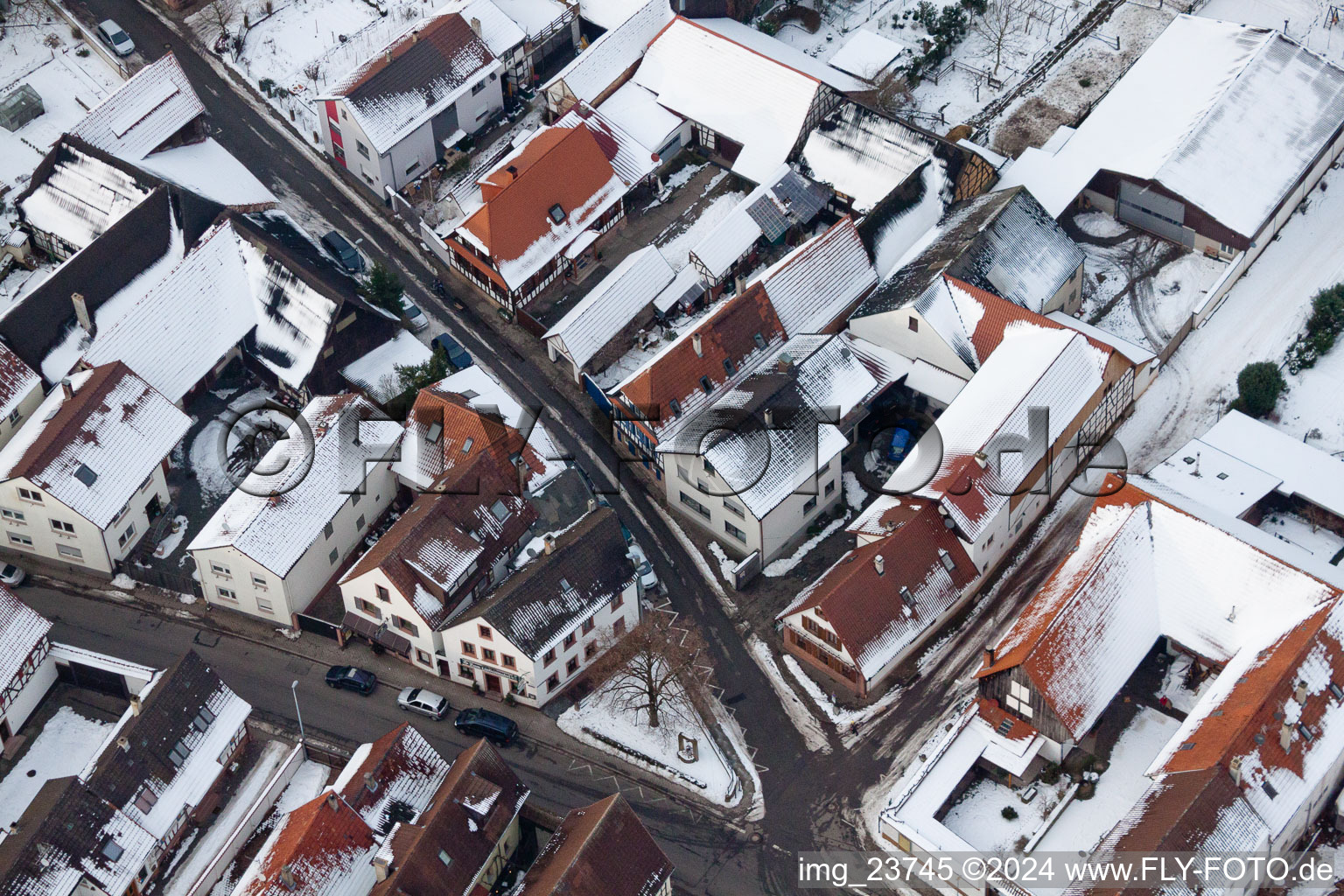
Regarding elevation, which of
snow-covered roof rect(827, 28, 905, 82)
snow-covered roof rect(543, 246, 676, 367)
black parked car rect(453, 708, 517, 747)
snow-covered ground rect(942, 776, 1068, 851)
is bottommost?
black parked car rect(453, 708, 517, 747)

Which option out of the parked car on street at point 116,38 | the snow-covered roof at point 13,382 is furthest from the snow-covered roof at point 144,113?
the snow-covered roof at point 13,382

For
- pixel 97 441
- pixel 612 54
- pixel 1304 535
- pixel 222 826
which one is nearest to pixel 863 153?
pixel 612 54

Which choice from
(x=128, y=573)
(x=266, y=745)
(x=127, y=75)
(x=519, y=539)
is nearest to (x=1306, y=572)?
(x=519, y=539)

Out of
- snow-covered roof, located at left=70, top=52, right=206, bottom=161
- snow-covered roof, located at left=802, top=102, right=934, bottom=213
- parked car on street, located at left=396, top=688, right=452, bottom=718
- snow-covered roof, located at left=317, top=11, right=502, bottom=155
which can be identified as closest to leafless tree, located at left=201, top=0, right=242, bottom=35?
snow-covered roof, located at left=70, top=52, right=206, bottom=161

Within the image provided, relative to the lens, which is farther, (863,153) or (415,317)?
(863,153)

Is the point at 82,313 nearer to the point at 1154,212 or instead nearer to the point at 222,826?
the point at 222,826

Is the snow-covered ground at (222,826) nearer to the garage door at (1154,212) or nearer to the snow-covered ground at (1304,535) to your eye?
the snow-covered ground at (1304,535)

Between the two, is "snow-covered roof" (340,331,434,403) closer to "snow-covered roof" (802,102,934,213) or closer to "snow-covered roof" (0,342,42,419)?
"snow-covered roof" (0,342,42,419)
